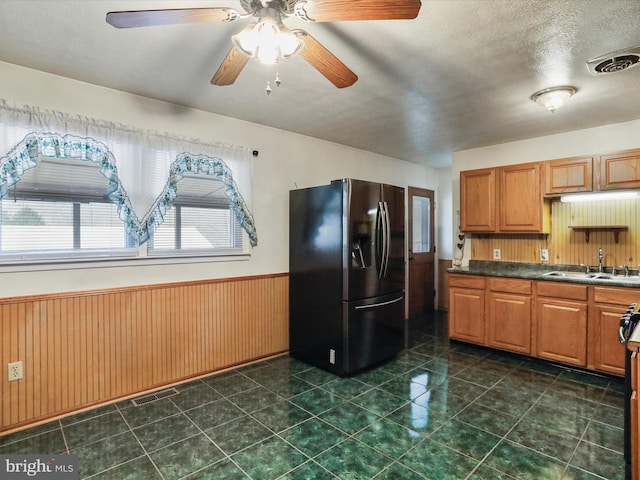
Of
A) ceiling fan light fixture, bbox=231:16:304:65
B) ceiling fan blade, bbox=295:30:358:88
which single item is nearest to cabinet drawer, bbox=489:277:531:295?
ceiling fan blade, bbox=295:30:358:88

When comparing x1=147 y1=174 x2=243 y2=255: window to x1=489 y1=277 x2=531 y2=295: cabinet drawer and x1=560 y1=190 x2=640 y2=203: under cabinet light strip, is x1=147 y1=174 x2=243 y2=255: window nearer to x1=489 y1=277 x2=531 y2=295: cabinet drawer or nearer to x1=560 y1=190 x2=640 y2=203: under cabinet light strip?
x1=489 y1=277 x2=531 y2=295: cabinet drawer

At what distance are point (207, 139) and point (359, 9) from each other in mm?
2243

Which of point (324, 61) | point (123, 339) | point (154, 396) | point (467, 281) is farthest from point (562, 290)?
point (123, 339)

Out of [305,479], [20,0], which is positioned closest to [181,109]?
[20,0]

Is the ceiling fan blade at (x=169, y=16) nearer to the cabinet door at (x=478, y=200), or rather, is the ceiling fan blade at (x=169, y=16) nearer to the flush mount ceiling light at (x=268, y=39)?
the flush mount ceiling light at (x=268, y=39)

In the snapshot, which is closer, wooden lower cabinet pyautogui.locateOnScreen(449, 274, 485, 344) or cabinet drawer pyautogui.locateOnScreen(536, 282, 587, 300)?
cabinet drawer pyautogui.locateOnScreen(536, 282, 587, 300)

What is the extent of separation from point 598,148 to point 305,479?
4.05 meters

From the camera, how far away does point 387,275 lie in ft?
11.4

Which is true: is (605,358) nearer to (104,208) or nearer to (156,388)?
(156,388)

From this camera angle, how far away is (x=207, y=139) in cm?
326

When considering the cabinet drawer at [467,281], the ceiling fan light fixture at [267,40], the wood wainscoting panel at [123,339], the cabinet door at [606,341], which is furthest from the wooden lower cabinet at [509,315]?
the ceiling fan light fixture at [267,40]

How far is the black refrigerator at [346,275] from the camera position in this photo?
3.19 m

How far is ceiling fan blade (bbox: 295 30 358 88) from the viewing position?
156 centimetres

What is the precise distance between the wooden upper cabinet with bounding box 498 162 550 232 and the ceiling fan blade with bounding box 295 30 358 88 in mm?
2743
